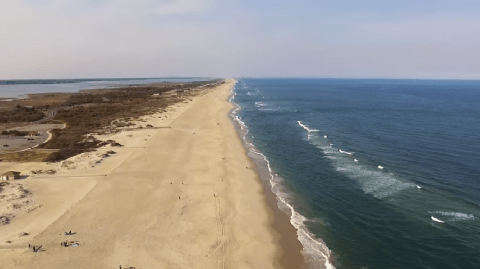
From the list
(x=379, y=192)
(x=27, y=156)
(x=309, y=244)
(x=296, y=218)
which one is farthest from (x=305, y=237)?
(x=27, y=156)

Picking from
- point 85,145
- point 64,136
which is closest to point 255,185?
point 85,145

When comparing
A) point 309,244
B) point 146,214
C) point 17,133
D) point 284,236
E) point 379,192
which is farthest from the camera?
point 17,133

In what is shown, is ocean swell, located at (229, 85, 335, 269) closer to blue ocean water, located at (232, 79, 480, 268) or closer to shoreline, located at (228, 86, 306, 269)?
blue ocean water, located at (232, 79, 480, 268)

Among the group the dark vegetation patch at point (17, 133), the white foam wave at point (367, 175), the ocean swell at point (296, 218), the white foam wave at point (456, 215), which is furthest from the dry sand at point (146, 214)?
the dark vegetation patch at point (17, 133)

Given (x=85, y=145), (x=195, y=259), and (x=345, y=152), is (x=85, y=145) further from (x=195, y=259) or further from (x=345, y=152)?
(x=345, y=152)

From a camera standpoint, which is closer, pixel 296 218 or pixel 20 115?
pixel 296 218

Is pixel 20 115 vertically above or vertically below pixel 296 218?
above

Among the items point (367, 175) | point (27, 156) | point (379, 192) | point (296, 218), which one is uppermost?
Result: point (27, 156)

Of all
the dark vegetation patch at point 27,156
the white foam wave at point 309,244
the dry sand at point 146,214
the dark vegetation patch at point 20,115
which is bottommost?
the white foam wave at point 309,244

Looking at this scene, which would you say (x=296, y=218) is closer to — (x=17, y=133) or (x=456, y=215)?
(x=456, y=215)

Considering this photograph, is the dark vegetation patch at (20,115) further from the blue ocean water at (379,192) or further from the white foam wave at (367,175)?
the white foam wave at (367,175)
